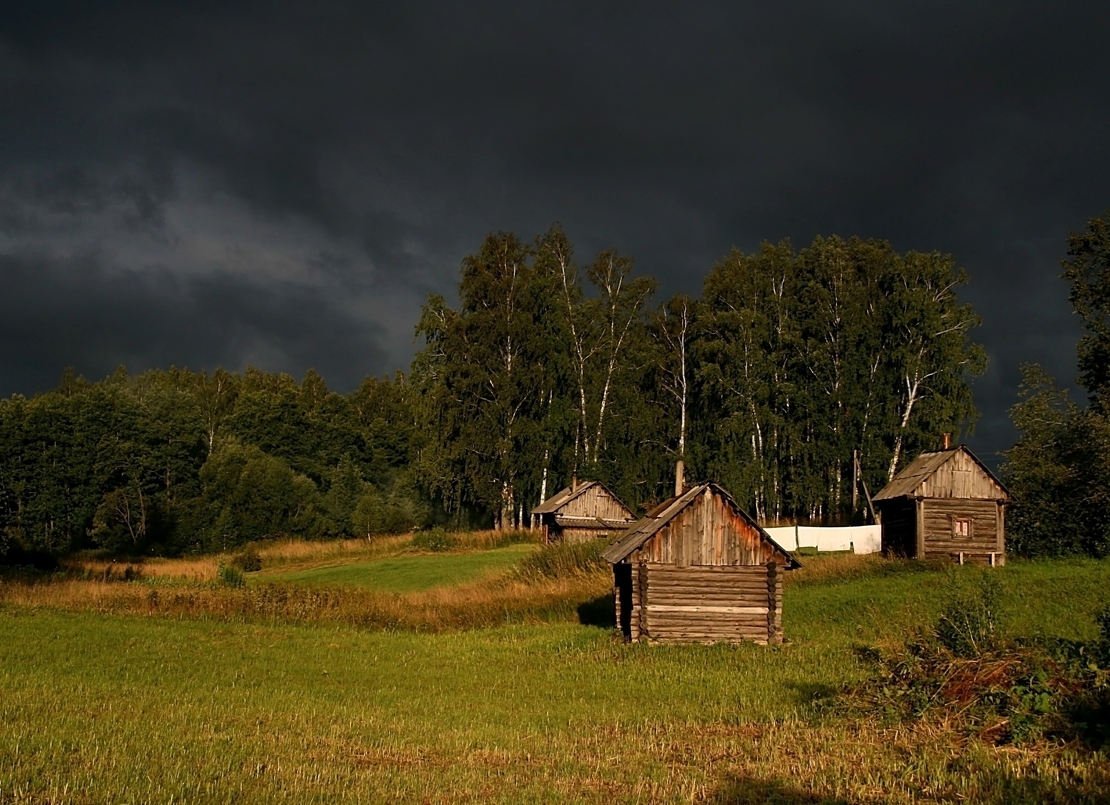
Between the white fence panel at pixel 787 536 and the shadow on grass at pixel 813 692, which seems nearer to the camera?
the shadow on grass at pixel 813 692

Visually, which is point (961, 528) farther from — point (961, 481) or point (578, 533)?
point (578, 533)

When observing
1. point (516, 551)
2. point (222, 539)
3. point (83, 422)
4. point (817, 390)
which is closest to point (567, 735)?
point (516, 551)

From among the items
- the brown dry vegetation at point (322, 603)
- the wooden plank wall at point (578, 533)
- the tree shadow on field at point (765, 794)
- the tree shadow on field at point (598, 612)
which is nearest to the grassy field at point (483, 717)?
the tree shadow on field at point (765, 794)

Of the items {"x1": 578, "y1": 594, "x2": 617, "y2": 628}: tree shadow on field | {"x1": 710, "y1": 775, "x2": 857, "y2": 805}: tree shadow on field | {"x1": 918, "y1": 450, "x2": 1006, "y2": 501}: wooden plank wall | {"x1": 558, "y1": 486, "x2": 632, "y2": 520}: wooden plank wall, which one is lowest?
{"x1": 578, "y1": 594, "x2": 617, "y2": 628}: tree shadow on field

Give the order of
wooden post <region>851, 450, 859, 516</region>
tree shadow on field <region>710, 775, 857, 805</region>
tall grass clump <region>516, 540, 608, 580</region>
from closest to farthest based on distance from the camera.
A: tree shadow on field <region>710, 775, 857, 805</region>
tall grass clump <region>516, 540, 608, 580</region>
wooden post <region>851, 450, 859, 516</region>

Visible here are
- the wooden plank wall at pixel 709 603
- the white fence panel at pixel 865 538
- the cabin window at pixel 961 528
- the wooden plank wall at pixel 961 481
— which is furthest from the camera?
the white fence panel at pixel 865 538

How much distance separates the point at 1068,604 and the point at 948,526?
1148cm

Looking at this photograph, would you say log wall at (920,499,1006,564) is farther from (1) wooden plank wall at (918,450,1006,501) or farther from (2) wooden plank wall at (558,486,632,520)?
(2) wooden plank wall at (558,486,632,520)

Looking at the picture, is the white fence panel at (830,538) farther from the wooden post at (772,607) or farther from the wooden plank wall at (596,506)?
the wooden post at (772,607)

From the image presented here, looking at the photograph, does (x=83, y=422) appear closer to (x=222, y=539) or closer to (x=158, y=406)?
(x=158, y=406)

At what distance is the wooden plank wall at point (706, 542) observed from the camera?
2678 cm

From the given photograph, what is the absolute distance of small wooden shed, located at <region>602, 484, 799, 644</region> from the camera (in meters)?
A: 26.4

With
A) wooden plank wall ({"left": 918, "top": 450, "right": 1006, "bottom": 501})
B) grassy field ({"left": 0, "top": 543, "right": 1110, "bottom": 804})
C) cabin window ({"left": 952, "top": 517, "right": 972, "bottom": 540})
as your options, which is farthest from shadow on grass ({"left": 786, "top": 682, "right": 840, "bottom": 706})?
cabin window ({"left": 952, "top": 517, "right": 972, "bottom": 540})

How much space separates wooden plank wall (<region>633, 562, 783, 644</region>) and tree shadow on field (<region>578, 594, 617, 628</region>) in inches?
205
